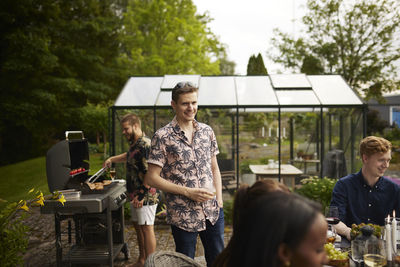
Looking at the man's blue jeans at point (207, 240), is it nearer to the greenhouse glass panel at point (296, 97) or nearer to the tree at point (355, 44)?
the greenhouse glass panel at point (296, 97)

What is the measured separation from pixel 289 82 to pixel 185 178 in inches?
215

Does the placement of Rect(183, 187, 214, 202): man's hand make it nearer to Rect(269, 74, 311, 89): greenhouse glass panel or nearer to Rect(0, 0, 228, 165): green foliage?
Rect(269, 74, 311, 89): greenhouse glass panel

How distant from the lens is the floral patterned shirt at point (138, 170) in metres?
3.67

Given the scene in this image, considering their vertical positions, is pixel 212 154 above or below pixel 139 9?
below

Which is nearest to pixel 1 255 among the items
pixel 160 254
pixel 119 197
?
pixel 160 254

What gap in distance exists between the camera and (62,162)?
3.90 meters

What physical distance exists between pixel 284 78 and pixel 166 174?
226 inches

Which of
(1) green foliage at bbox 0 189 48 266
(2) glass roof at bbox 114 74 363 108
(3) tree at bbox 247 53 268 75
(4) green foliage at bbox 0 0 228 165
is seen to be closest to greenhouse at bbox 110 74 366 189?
(2) glass roof at bbox 114 74 363 108

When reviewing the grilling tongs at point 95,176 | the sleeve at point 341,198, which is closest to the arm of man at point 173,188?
the sleeve at point 341,198

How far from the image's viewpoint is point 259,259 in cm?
90

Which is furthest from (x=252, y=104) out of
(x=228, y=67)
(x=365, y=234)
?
(x=228, y=67)

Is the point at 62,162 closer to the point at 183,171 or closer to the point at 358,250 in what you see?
the point at 183,171

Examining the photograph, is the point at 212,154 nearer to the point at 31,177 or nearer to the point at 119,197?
the point at 119,197

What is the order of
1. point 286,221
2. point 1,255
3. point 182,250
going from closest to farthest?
point 286,221 < point 1,255 < point 182,250
